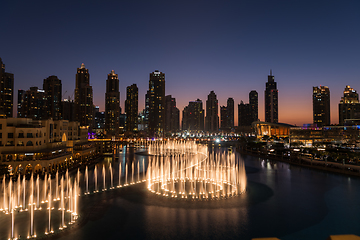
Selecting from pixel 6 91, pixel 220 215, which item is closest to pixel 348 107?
pixel 220 215

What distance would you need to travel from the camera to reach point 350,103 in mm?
176000

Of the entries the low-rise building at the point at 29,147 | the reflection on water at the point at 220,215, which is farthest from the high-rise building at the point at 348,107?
the low-rise building at the point at 29,147

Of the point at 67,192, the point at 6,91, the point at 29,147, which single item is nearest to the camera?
the point at 67,192

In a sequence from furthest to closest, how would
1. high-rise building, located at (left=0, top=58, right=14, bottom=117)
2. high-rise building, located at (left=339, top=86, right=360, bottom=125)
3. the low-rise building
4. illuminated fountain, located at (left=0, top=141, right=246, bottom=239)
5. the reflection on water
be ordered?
high-rise building, located at (left=339, top=86, right=360, bottom=125) < high-rise building, located at (left=0, top=58, right=14, bottom=117) < the low-rise building < illuminated fountain, located at (left=0, top=141, right=246, bottom=239) < the reflection on water

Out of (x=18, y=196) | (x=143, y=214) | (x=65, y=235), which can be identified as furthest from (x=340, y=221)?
(x=18, y=196)

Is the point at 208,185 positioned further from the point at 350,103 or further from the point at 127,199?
the point at 350,103

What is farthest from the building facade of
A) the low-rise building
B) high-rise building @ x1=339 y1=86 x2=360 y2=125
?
high-rise building @ x1=339 y1=86 x2=360 y2=125

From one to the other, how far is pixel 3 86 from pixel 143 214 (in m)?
185

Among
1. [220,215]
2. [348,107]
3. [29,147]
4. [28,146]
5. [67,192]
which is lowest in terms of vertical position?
[220,215]

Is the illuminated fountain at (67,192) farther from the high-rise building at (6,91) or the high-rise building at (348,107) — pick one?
the high-rise building at (348,107)

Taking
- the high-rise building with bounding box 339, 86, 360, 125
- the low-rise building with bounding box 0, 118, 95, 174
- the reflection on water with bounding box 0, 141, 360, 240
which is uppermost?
the high-rise building with bounding box 339, 86, 360, 125

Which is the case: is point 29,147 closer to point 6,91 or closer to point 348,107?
point 6,91

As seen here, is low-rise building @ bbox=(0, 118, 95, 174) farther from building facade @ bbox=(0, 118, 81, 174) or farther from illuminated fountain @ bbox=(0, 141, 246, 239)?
illuminated fountain @ bbox=(0, 141, 246, 239)

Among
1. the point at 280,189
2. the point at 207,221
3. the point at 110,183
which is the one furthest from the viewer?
the point at 110,183
